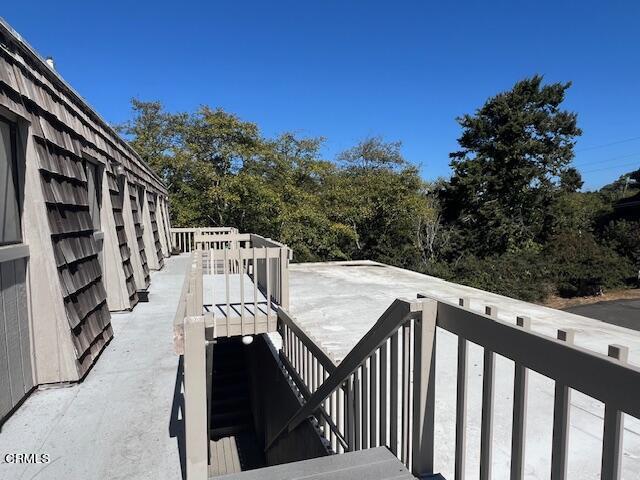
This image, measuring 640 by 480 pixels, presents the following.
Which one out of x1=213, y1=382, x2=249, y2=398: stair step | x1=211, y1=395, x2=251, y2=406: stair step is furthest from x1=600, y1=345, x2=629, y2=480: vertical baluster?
x1=213, y1=382, x2=249, y2=398: stair step

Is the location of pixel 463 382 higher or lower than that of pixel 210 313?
higher

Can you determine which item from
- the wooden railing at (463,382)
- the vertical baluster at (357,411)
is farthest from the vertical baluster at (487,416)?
the vertical baluster at (357,411)

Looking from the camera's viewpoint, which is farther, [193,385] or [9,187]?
[9,187]

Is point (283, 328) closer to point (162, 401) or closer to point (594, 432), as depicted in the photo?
point (162, 401)

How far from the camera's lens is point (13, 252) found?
88.5 inches

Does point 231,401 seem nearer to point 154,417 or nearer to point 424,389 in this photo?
point 154,417

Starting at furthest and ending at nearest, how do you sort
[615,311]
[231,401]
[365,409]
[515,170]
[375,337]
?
1. [515,170]
2. [615,311]
3. [231,401]
4. [365,409]
5. [375,337]

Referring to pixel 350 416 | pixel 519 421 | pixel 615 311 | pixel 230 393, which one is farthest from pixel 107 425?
pixel 615 311

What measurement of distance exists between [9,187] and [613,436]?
292 centimetres

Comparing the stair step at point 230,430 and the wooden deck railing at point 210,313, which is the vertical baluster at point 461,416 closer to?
the wooden deck railing at point 210,313

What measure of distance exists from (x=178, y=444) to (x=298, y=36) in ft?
46.2

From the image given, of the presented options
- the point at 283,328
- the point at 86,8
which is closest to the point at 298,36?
the point at 86,8

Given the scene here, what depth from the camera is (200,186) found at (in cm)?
1327

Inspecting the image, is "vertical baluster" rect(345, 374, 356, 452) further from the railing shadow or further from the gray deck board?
the railing shadow
